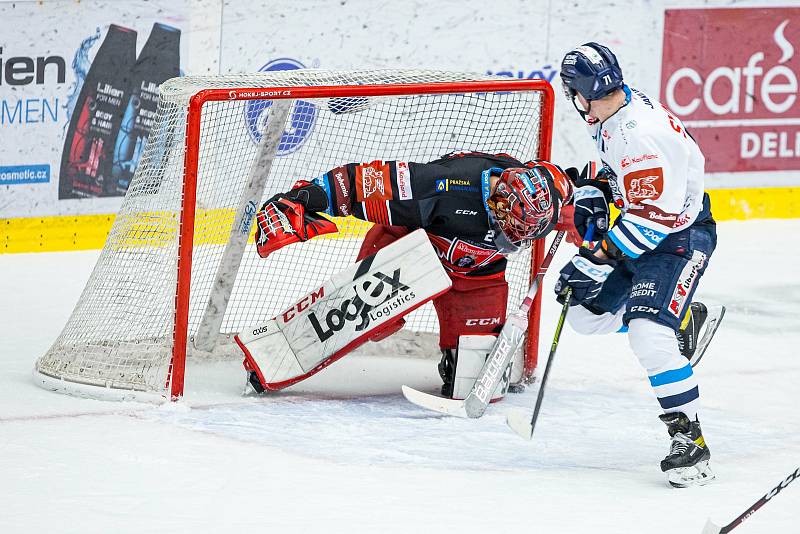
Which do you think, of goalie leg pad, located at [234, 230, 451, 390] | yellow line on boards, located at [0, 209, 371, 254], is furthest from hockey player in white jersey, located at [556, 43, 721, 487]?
yellow line on boards, located at [0, 209, 371, 254]

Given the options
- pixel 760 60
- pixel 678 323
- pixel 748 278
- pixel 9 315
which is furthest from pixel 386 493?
pixel 760 60

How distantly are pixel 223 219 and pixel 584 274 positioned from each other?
1374mm

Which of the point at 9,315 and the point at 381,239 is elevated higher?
the point at 381,239

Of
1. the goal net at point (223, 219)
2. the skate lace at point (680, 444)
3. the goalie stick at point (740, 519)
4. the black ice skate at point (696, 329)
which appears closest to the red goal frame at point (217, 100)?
the goal net at point (223, 219)

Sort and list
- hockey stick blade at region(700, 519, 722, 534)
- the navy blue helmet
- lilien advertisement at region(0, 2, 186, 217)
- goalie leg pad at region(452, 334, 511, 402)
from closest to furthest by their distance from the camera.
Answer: hockey stick blade at region(700, 519, 722, 534) < the navy blue helmet < goalie leg pad at region(452, 334, 511, 402) < lilien advertisement at region(0, 2, 186, 217)

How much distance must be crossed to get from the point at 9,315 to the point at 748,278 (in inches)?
123

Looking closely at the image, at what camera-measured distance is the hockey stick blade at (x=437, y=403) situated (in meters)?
4.13

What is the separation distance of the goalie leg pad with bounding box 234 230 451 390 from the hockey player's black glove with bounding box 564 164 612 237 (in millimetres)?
427

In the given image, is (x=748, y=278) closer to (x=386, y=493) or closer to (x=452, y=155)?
(x=452, y=155)

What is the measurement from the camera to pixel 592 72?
3.69m

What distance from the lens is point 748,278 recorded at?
6.18 m

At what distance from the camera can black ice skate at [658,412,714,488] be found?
141 inches

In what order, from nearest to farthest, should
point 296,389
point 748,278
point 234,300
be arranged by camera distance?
point 296,389, point 234,300, point 748,278

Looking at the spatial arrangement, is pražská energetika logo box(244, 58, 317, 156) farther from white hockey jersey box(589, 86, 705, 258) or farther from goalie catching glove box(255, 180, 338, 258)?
white hockey jersey box(589, 86, 705, 258)
